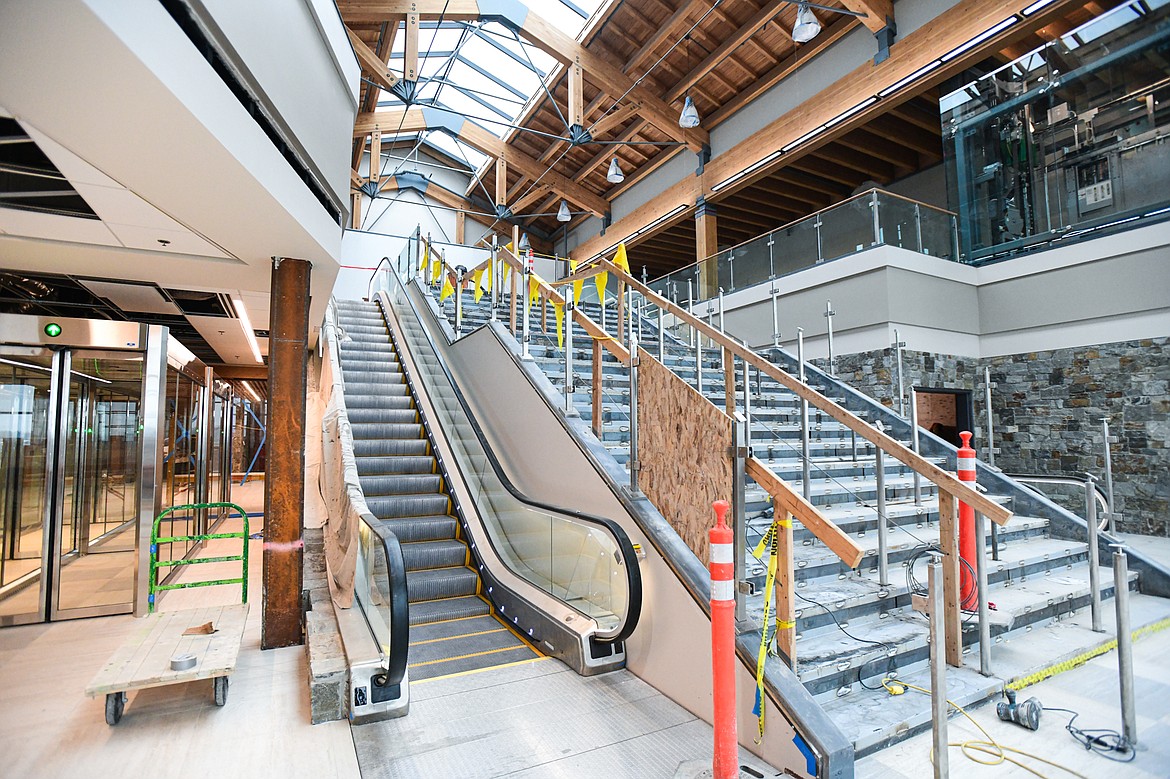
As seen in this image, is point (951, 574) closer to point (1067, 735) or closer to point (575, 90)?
point (1067, 735)

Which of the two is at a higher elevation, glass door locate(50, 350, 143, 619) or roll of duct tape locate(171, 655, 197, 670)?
glass door locate(50, 350, 143, 619)

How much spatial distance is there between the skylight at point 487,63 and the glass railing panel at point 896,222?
7701 mm

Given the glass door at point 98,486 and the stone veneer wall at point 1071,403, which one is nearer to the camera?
the stone veneer wall at point 1071,403

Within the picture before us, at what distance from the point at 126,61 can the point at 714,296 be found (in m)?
10.4

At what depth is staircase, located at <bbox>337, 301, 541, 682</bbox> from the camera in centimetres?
440

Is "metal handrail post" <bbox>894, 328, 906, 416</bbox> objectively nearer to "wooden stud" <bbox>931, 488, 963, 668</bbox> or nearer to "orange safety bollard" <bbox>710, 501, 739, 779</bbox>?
"wooden stud" <bbox>931, 488, 963, 668</bbox>

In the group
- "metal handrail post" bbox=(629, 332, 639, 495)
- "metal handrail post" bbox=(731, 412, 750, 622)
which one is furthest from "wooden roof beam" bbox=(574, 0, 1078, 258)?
"metal handrail post" bbox=(731, 412, 750, 622)

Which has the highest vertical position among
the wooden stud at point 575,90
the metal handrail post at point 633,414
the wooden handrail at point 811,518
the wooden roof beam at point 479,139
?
the wooden roof beam at point 479,139

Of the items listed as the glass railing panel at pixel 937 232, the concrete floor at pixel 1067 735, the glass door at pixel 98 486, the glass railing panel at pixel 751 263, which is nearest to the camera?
the concrete floor at pixel 1067 735

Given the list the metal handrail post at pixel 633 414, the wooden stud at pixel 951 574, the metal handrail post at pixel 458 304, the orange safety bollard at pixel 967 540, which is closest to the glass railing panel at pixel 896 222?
the orange safety bollard at pixel 967 540

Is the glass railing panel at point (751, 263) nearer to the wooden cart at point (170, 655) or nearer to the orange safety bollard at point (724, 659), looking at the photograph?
the orange safety bollard at point (724, 659)

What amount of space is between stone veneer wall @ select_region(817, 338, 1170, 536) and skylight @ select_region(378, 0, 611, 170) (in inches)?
388

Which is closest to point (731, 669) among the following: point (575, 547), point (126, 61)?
point (575, 547)

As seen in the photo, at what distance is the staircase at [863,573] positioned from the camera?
10.5 feet
